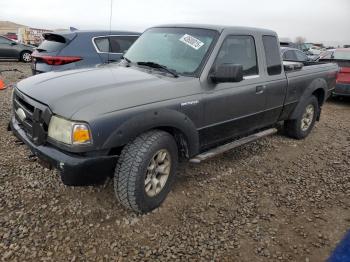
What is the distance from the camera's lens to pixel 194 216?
3.53m

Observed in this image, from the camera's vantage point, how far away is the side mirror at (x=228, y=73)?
3625mm

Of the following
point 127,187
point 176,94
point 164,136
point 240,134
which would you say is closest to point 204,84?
point 176,94

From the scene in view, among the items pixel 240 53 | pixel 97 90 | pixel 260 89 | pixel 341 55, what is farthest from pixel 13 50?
pixel 97 90

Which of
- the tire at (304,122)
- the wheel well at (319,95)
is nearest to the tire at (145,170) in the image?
the tire at (304,122)

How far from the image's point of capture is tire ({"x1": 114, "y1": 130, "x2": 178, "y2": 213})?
10.3ft

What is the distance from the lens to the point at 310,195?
4133mm

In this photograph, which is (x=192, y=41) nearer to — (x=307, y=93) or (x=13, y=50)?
(x=307, y=93)

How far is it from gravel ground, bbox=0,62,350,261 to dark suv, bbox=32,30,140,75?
2.26 meters

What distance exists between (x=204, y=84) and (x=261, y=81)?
1.15 m

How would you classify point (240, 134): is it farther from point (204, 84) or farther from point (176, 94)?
point (176, 94)

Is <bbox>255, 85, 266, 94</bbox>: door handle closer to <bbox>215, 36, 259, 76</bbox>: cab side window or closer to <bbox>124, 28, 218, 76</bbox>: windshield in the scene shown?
<bbox>215, 36, 259, 76</bbox>: cab side window

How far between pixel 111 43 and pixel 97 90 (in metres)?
4.51

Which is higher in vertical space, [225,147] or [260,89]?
[260,89]

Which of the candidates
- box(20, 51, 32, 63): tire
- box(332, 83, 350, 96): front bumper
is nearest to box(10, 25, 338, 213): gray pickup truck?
box(332, 83, 350, 96): front bumper
